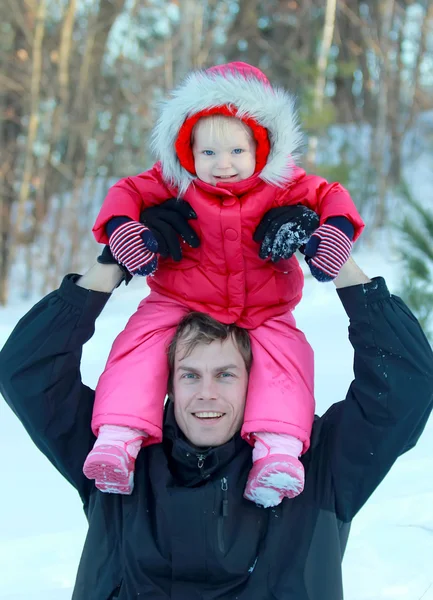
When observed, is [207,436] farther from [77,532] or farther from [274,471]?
[77,532]

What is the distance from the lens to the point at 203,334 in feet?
6.57

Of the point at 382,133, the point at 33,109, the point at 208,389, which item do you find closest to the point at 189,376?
the point at 208,389

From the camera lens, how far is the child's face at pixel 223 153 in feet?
6.30

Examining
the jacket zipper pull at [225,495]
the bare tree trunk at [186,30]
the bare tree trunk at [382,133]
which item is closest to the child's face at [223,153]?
the jacket zipper pull at [225,495]

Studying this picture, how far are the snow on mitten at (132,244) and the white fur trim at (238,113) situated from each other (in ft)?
0.64

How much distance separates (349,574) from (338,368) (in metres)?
2.23

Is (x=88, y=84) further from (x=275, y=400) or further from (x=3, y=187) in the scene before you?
(x=275, y=400)

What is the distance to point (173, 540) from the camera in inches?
73.5

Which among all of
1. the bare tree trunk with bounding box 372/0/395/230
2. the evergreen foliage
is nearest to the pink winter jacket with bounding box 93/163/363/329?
the evergreen foliage

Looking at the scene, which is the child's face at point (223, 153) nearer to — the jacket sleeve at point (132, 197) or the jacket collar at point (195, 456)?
the jacket sleeve at point (132, 197)

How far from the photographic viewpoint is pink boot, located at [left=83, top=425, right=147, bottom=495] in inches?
73.0

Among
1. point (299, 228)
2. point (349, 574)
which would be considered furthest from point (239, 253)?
point (349, 574)

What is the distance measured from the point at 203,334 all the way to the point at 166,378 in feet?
0.54

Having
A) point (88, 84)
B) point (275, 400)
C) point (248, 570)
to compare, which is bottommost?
point (248, 570)
